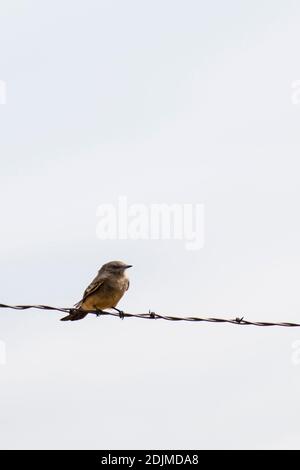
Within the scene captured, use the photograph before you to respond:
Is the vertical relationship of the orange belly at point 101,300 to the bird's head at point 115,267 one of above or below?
below

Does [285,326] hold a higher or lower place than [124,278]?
lower

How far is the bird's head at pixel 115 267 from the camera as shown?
16577mm

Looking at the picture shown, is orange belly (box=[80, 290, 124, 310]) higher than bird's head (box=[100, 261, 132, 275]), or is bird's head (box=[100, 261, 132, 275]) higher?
bird's head (box=[100, 261, 132, 275])

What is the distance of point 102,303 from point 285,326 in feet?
16.4

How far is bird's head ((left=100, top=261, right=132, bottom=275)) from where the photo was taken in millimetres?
16577

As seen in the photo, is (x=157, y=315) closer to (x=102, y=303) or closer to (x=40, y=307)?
(x=40, y=307)

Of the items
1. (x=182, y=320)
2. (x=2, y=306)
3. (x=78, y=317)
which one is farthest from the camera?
(x=78, y=317)

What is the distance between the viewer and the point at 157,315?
1180cm

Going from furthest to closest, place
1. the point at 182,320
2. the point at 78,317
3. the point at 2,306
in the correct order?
the point at 78,317, the point at 182,320, the point at 2,306

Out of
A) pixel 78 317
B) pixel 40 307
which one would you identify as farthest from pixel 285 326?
pixel 78 317

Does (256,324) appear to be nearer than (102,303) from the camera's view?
Yes

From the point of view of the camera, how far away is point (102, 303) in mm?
16078

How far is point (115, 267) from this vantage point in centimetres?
1667

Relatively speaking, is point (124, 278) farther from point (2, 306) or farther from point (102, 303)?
point (2, 306)
